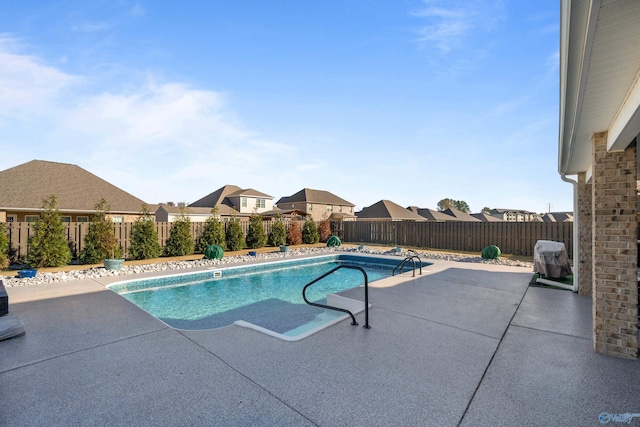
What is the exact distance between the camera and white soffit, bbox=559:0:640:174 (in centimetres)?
171

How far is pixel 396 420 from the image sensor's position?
2318 mm

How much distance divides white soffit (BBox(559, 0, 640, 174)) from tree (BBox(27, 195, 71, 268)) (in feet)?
42.7

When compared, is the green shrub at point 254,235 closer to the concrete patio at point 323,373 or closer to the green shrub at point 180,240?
the green shrub at point 180,240

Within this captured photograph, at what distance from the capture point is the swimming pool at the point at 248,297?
5781 mm

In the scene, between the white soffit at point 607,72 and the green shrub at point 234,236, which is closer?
the white soffit at point 607,72

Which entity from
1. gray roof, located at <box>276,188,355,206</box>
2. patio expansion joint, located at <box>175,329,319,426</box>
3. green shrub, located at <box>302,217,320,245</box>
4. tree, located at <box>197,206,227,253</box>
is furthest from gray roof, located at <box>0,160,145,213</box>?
gray roof, located at <box>276,188,355,206</box>

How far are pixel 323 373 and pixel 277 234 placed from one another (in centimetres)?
1433

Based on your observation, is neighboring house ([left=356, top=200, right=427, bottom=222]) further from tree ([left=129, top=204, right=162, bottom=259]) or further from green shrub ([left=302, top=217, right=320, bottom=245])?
tree ([left=129, top=204, right=162, bottom=259])

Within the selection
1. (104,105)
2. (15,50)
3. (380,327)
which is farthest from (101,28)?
(380,327)

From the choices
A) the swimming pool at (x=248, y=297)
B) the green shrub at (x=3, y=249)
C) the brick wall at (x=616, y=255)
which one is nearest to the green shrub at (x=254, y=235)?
the swimming pool at (x=248, y=297)

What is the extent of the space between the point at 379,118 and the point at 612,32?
1292cm

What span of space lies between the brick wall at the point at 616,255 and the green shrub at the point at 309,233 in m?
15.9

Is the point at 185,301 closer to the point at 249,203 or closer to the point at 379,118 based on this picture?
the point at 379,118

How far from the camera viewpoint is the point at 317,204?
119ft
